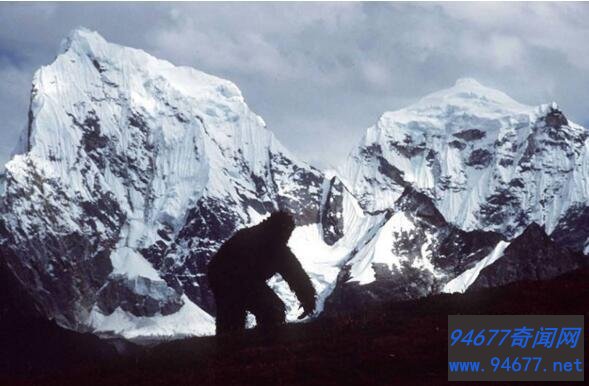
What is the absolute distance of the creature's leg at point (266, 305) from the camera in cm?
2388

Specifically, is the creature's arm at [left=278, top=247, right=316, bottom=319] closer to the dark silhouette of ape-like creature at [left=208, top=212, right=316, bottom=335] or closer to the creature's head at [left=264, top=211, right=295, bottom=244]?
the dark silhouette of ape-like creature at [left=208, top=212, right=316, bottom=335]

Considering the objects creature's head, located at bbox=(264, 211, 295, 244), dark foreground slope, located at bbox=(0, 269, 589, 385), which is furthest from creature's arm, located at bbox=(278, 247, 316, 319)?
dark foreground slope, located at bbox=(0, 269, 589, 385)

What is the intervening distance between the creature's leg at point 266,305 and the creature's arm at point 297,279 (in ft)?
1.78

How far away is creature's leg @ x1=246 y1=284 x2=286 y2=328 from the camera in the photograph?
23875 mm

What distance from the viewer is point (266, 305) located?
78.3 feet

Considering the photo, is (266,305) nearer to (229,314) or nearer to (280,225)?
(229,314)

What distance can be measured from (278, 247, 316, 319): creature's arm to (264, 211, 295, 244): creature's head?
0.35 m

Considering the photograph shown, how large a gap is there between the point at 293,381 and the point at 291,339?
4039 millimetres

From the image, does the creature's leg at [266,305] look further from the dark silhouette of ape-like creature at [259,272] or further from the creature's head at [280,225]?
the creature's head at [280,225]

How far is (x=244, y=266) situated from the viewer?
957 inches

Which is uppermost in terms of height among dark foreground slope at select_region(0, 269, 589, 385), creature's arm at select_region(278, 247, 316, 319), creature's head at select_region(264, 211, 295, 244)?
creature's head at select_region(264, 211, 295, 244)

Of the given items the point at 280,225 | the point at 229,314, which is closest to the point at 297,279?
the point at 280,225

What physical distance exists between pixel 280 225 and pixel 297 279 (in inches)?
51.1

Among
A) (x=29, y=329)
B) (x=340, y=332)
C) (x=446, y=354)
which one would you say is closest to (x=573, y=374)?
(x=446, y=354)
